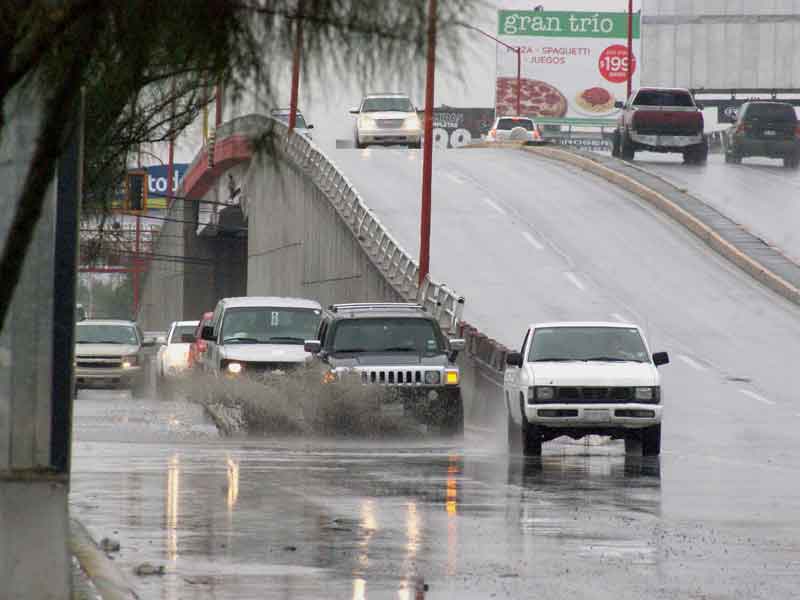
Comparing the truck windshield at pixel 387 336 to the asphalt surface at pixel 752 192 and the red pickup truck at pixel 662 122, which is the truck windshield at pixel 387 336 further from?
the red pickup truck at pixel 662 122

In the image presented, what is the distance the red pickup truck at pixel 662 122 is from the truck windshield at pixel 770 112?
188 centimetres

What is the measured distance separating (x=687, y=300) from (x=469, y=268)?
5.55 meters

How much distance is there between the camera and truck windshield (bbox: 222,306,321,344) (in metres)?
29.5

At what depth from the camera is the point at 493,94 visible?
134 meters

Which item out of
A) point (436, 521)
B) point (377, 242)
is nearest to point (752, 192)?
point (377, 242)

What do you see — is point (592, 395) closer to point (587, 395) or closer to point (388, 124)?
point (587, 395)

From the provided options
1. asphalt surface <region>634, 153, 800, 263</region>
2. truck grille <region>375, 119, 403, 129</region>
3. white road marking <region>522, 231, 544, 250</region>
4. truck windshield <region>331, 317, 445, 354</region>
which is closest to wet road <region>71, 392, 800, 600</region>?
truck windshield <region>331, 317, 445, 354</region>

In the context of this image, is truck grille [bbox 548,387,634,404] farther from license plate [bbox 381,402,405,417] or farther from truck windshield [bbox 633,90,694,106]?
truck windshield [bbox 633,90,694,106]

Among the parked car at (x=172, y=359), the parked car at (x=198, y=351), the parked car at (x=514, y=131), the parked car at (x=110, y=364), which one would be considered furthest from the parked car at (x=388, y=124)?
the parked car at (x=198, y=351)

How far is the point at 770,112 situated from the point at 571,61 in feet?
248

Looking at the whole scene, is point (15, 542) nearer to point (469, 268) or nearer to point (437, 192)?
point (469, 268)

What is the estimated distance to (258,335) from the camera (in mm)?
29594

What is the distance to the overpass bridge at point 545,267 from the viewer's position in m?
30.2

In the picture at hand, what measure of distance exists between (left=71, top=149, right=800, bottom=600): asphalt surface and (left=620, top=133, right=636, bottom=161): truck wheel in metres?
22.0
